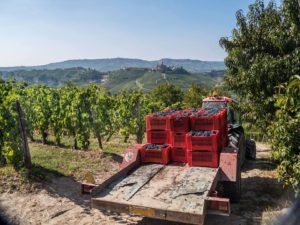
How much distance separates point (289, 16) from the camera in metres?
9.49

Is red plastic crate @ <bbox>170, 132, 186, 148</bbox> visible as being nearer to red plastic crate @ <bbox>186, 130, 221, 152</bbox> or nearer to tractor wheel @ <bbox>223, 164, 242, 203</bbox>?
red plastic crate @ <bbox>186, 130, 221, 152</bbox>

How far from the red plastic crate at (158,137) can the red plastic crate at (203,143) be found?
0.88m

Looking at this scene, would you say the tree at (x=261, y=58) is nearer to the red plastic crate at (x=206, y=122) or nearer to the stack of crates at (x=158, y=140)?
the red plastic crate at (x=206, y=122)

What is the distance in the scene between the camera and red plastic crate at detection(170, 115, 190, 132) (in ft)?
27.1

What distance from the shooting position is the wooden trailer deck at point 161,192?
5.75 m

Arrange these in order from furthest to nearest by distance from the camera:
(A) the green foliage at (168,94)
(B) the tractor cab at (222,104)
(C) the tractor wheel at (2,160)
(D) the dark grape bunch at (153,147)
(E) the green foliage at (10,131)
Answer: (A) the green foliage at (168,94) < (B) the tractor cab at (222,104) < (C) the tractor wheel at (2,160) < (E) the green foliage at (10,131) < (D) the dark grape bunch at (153,147)

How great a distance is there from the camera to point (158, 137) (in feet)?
28.5

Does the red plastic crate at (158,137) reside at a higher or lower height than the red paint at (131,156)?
higher

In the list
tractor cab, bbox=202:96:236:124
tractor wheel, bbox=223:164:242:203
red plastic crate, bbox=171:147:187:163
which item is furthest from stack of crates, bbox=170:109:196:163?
tractor cab, bbox=202:96:236:124

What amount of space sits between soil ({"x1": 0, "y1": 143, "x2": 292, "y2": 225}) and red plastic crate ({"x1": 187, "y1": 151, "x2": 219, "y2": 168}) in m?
1.28

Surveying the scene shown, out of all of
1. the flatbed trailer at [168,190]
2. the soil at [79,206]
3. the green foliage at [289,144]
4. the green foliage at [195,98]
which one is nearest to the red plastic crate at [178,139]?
the flatbed trailer at [168,190]

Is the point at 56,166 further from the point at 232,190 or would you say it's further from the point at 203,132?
the point at 232,190

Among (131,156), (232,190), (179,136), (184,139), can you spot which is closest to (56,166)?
(131,156)

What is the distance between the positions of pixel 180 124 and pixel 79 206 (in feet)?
11.4
